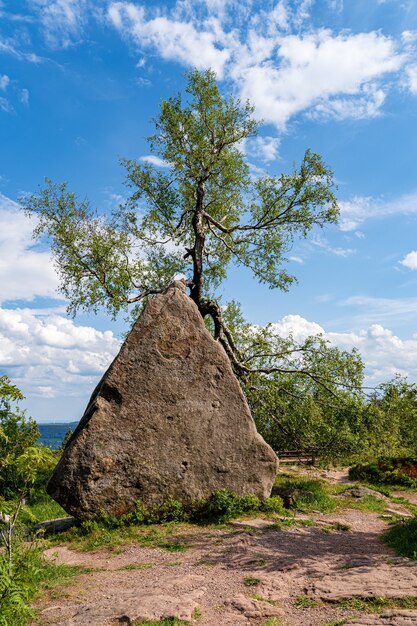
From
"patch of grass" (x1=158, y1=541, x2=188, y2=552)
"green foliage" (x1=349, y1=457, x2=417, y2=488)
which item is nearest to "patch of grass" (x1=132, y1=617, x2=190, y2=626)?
"patch of grass" (x1=158, y1=541, x2=188, y2=552)

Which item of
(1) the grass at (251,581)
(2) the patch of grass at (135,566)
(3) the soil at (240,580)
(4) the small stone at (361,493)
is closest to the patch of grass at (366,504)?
(4) the small stone at (361,493)

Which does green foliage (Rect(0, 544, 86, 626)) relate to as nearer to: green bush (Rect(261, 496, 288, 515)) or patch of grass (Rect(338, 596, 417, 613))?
patch of grass (Rect(338, 596, 417, 613))

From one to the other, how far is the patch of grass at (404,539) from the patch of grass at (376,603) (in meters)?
2.88

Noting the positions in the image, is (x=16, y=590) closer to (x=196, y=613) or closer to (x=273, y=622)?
(x=196, y=613)

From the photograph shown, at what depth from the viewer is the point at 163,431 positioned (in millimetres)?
13344

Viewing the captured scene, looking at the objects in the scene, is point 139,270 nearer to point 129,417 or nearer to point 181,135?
point 181,135

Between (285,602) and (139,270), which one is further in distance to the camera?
(139,270)

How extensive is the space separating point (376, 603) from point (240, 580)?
2.39 meters

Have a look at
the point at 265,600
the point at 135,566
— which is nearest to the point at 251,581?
the point at 265,600

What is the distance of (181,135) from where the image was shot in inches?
906

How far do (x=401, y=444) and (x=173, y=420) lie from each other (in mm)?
9104

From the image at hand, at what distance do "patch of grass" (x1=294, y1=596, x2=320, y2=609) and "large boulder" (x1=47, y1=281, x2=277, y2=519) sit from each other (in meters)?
5.63

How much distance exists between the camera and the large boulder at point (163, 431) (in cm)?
1278

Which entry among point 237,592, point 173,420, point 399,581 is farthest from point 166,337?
point 399,581
